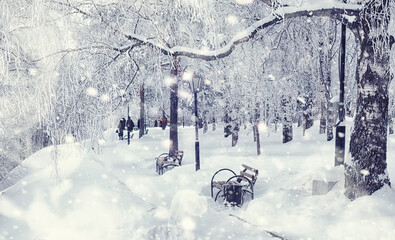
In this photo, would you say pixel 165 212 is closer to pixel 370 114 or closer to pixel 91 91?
pixel 91 91

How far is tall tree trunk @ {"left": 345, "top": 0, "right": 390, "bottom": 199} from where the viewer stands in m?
5.61

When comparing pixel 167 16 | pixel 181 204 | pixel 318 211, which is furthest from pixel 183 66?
pixel 181 204

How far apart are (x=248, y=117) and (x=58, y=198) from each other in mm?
14841

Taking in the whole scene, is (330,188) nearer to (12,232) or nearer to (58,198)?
(58,198)

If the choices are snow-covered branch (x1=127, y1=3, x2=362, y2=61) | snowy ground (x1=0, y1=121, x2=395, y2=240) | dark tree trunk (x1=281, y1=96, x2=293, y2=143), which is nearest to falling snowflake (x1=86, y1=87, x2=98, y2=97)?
snowy ground (x1=0, y1=121, x2=395, y2=240)

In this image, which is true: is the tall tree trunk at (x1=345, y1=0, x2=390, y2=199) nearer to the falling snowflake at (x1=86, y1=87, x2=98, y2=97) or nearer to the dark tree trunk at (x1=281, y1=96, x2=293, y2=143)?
the falling snowflake at (x1=86, y1=87, x2=98, y2=97)

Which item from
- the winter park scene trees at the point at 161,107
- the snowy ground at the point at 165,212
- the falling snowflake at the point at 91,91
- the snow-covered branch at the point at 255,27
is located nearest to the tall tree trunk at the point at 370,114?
the winter park scene trees at the point at 161,107

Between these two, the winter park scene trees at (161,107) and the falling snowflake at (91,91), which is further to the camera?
the falling snowflake at (91,91)

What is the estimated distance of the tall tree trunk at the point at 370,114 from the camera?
18.4ft

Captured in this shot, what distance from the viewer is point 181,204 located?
3.66m

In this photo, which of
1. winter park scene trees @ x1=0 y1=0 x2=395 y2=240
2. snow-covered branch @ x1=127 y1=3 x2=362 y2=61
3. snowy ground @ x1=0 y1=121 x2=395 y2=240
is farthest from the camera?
snow-covered branch @ x1=127 y1=3 x2=362 y2=61

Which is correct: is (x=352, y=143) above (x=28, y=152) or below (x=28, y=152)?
above

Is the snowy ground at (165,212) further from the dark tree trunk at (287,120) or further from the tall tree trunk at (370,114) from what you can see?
the dark tree trunk at (287,120)

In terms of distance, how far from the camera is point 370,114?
5.67 metres
